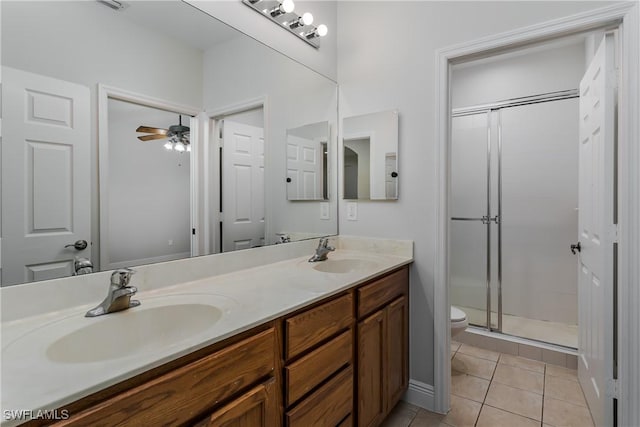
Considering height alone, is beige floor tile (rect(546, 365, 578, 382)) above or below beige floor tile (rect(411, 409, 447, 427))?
above

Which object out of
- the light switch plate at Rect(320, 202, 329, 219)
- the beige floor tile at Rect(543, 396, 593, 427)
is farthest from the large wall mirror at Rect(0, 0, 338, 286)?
the beige floor tile at Rect(543, 396, 593, 427)

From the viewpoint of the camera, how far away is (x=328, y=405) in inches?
47.6

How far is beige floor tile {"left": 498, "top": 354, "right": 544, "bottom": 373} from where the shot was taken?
227 cm

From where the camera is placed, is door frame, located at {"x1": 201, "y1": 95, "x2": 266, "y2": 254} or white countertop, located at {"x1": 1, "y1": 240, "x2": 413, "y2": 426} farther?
door frame, located at {"x1": 201, "y1": 95, "x2": 266, "y2": 254}

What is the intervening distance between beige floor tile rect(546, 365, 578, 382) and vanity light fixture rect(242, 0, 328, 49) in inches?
108

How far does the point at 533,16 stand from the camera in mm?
1540

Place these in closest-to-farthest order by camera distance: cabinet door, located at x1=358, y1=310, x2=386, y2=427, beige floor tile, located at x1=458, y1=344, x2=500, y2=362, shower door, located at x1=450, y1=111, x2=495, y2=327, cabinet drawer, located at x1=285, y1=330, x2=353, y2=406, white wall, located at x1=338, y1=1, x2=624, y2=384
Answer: cabinet drawer, located at x1=285, y1=330, x2=353, y2=406
cabinet door, located at x1=358, y1=310, x2=386, y2=427
white wall, located at x1=338, y1=1, x2=624, y2=384
beige floor tile, located at x1=458, y1=344, x2=500, y2=362
shower door, located at x1=450, y1=111, x2=495, y2=327

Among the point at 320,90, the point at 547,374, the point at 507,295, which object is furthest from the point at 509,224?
the point at 320,90

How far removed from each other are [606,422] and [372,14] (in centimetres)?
252

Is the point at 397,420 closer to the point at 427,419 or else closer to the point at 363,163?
the point at 427,419

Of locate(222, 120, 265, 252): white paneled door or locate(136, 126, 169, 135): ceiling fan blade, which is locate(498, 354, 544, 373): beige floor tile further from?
locate(136, 126, 169, 135): ceiling fan blade

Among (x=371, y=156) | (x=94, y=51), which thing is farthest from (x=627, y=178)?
(x=94, y=51)

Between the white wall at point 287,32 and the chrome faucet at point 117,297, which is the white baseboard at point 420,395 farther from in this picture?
the white wall at point 287,32

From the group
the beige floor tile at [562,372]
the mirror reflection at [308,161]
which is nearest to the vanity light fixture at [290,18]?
the mirror reflection at [308,161]
